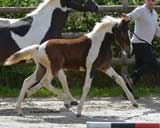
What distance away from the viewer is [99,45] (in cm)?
1058

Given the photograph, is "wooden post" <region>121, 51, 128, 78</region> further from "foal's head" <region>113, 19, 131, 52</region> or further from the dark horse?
"foal's head" <region>113, 19, 131, 52</region>

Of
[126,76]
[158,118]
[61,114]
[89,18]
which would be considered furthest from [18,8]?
[158,118]

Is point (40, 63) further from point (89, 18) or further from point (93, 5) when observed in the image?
point (89, 18)

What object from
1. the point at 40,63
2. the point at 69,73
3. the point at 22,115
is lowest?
the point at 69,73

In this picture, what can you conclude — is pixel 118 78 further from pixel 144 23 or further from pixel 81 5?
pixel 81 5

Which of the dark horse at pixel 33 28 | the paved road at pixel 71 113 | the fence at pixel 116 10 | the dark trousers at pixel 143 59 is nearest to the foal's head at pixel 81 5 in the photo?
the dark horse at pixel 33 28

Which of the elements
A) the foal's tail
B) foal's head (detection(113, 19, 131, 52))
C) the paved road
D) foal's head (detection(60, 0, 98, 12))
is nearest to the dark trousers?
the paved road

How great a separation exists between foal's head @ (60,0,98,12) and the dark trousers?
104 centimetres

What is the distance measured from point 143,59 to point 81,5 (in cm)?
151

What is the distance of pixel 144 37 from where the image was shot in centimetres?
1208

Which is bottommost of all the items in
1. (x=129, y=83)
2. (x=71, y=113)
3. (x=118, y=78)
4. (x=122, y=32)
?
(x=129, y=83)

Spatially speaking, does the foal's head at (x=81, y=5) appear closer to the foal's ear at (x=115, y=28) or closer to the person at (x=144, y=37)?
the person at (x=144, y=37)

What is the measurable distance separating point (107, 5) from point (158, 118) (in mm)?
4639

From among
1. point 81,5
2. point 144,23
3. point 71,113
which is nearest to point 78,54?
point 71,113
